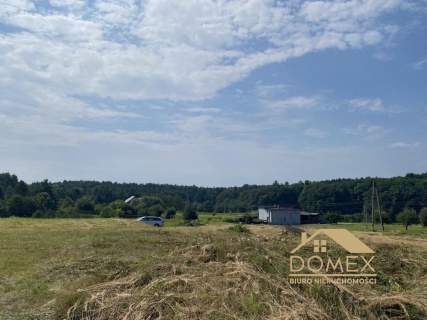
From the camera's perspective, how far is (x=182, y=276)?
741cm

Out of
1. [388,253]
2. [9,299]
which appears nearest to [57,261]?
[9,299]

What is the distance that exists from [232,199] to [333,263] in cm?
8957

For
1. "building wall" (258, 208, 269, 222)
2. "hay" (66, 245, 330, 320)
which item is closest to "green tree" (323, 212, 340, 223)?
"building wall" (258, 208, 269, 222)

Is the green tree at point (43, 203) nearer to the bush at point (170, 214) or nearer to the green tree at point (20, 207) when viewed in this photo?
the green tree at point (20, 207)

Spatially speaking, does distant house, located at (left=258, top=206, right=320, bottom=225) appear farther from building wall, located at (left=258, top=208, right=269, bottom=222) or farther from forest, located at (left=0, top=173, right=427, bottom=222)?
forest, located at (left=0, top=173, right=427, bottom=222)

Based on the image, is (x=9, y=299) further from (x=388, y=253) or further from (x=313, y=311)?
(x=388, y=253)

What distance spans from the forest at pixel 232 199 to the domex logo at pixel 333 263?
37.0 metres

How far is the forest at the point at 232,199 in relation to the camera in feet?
195

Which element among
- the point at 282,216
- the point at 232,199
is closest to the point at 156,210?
the point at 282,216

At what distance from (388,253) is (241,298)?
5.93 m

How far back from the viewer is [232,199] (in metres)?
98.2

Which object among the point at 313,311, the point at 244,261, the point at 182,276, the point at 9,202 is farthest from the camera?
the point at 9,202

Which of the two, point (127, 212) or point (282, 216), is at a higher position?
point (127, 212)

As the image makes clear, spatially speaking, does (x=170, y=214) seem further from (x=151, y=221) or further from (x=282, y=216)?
(x=151, y=221)
